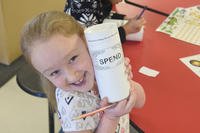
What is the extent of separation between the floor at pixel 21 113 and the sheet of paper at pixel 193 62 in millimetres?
987

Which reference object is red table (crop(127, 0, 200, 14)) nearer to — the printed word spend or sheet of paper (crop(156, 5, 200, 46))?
sheet of paper (crop(156, 5, 200, 46))

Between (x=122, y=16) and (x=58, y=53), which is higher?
(x=58, y=53)

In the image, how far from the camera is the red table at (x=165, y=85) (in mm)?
994

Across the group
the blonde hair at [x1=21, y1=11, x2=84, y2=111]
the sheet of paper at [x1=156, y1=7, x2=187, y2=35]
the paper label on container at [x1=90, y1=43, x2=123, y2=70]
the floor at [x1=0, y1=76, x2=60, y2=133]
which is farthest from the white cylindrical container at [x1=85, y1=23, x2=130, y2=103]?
the floor at [x1=0, y1=76, x2=60, y2=133]

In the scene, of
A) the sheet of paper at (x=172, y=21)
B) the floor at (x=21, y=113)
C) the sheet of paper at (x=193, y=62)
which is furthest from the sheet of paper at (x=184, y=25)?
the floor at (x=21, y=113)

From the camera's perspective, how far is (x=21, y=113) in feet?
6.97

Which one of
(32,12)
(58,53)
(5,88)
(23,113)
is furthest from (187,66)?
(32,12)

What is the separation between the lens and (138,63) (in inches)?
49.1

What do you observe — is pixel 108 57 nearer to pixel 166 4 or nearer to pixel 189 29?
pixel 189 29

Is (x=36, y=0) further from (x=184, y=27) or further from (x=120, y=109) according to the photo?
(x=120, y=109)

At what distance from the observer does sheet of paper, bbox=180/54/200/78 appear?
120cm

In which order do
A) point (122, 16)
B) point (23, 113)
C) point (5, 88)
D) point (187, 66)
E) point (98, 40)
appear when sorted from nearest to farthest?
1. point (98, 40)
2. point (187, 66)
3. point (122, 16)
4. point (23, 113)
5. point (5, 88)

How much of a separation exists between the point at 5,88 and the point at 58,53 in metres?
1.68

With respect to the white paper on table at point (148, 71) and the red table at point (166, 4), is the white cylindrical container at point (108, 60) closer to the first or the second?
the white paper on table at point (148, 71)
